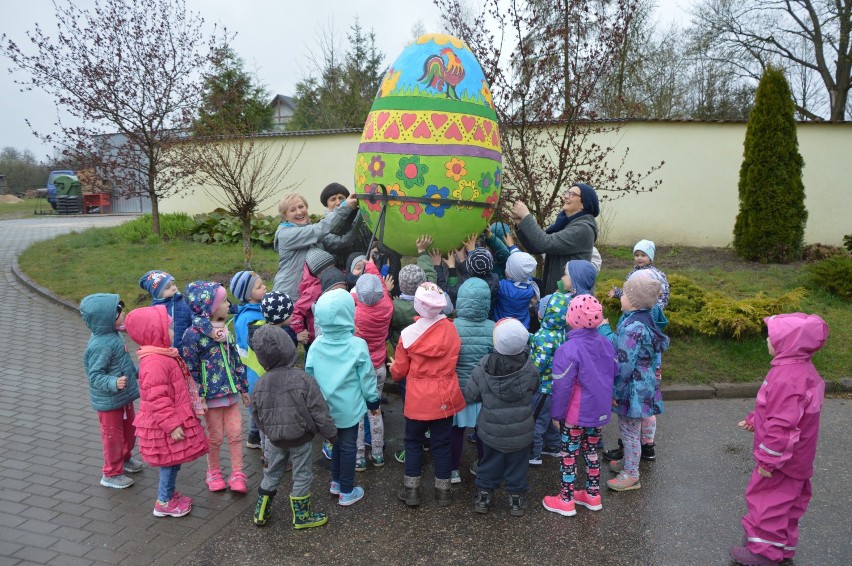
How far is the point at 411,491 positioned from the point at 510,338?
1.24 meters

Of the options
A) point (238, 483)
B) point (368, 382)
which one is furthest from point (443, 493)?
point (238, 483)

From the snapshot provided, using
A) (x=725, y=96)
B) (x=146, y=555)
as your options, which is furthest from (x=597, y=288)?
(x=725, y=96)

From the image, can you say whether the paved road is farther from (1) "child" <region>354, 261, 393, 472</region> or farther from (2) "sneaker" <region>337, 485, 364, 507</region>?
(1) "child" <region>354, 261, 393, 472</region>

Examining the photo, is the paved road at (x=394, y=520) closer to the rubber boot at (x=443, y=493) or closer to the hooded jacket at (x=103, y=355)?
the rubber boot at (x=443, y=493)

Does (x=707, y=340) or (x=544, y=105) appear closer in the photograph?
(x=707, y=340)

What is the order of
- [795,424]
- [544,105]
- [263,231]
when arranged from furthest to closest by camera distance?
[263,231] → [544,105] → [795,424]

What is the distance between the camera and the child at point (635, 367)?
395 centimetres

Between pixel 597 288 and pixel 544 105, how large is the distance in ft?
8.33

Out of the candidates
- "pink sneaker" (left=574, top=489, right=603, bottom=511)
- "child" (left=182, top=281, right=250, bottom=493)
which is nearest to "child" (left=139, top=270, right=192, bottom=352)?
"child" (left=182, top=281, right=250, bottom=493)

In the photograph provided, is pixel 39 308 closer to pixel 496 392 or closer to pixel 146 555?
pixel 146 555

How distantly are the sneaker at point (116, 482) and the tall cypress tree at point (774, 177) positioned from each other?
448 inches

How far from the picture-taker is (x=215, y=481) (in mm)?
4059

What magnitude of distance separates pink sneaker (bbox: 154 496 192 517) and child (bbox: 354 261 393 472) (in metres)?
1.15

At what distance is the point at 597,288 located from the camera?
26.4 ft
